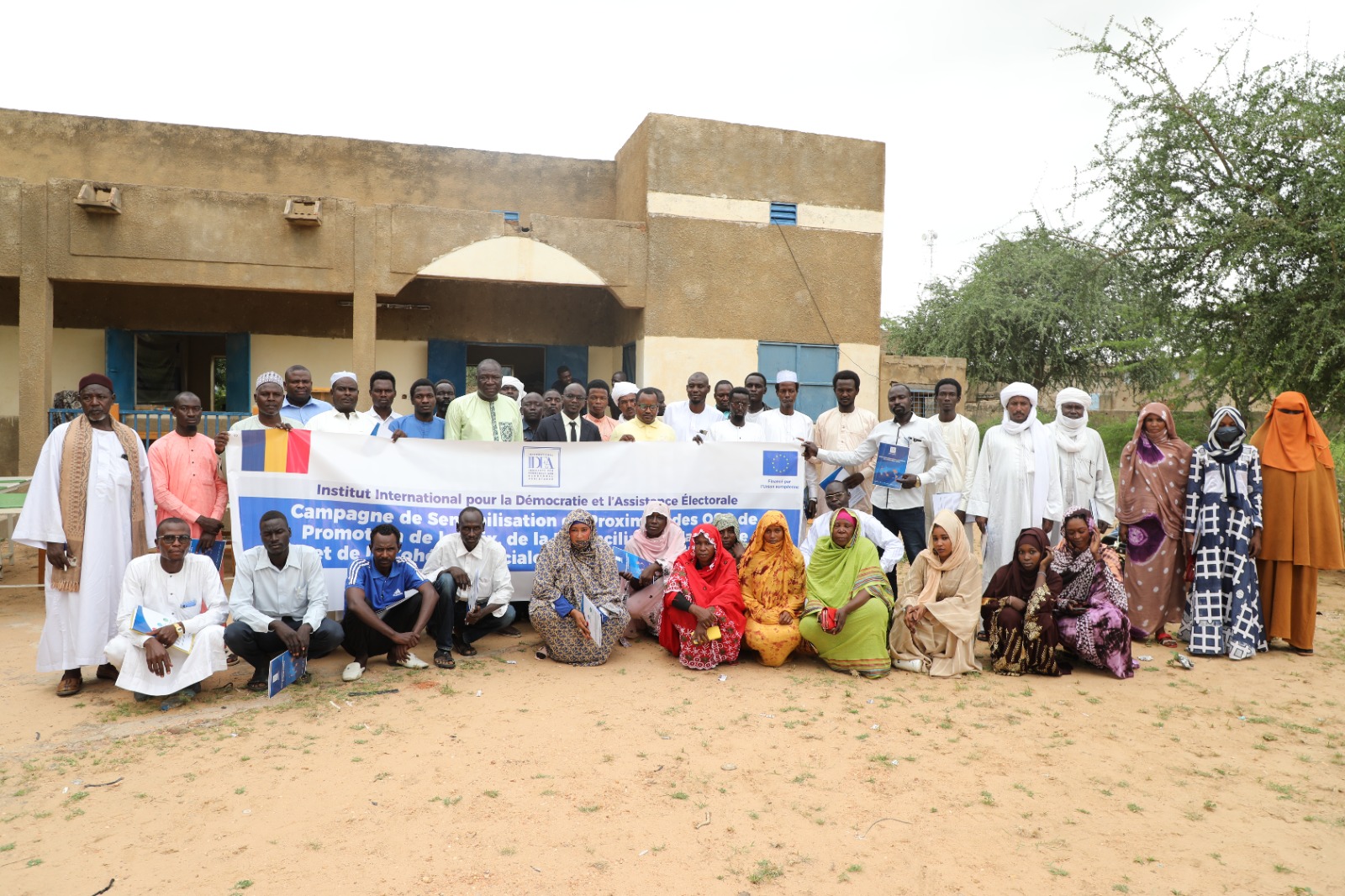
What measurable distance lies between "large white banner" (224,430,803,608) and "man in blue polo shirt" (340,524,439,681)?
504 millimetres

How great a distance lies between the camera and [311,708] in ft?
14.9

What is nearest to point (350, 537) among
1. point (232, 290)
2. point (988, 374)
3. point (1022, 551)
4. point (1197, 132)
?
point (1022, 551)

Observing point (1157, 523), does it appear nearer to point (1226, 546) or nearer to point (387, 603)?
point (1226, 546)

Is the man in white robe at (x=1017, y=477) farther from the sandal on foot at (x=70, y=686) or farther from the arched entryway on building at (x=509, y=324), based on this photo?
the arched entryway on building at (x=509, y=324)

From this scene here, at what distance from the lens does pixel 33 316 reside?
10.0 metres

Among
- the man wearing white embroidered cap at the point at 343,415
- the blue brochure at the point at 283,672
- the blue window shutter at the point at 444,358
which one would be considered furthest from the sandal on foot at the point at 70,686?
the blue window shutter at the point at 444,358

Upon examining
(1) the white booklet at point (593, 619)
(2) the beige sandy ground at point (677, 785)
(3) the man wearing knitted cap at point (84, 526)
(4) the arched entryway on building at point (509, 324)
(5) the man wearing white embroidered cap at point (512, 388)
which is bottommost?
(2) the beige sandy ground at point (677, 785)

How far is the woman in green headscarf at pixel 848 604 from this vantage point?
5.34m

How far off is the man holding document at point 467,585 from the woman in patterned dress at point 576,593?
271mm

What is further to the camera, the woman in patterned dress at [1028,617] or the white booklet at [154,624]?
the woman in patterned dress at [1028,617]

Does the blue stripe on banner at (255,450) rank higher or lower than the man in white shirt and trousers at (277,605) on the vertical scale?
higher

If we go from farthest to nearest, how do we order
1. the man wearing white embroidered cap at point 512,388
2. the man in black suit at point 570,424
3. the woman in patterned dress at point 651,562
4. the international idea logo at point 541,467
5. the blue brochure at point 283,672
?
the man wearing white embroidered cap at point 512,388
the man in black suit at point 570,424
the international idea logo at point 541,467
the woman in patterned dress at point 651,562
the blue brochure at point 283,672

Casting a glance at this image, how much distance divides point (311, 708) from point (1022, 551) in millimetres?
4192

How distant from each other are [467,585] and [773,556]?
6.36 ft
